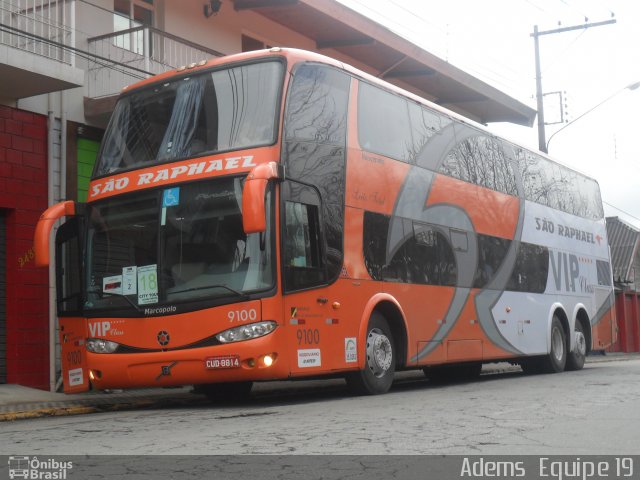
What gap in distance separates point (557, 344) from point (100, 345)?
35.1ft

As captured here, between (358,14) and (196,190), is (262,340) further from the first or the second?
(358,14)

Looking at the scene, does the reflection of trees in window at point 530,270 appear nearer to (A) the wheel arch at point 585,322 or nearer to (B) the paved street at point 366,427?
(A) the wheel arch at point 585,322

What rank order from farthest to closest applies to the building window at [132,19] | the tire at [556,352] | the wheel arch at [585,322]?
the wheel arch at [585,322] → the tire at [556,352] → the building window at [132,19]

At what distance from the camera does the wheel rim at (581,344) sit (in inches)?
755

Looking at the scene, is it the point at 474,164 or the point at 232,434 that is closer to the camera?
the point at 232,434

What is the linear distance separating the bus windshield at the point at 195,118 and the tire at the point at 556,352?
980cm

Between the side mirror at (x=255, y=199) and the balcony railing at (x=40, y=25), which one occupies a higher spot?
the balcony railing at (x=40, y=25)

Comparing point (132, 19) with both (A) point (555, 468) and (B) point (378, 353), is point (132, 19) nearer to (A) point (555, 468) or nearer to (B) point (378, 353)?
(B) point (378, 353)

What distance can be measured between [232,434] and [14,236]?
804 centimetres

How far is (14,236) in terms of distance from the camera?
46.4 feet

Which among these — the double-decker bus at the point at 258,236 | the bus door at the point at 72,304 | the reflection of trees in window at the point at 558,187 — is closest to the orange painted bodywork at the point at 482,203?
the double-decker bus at the point at 258,236

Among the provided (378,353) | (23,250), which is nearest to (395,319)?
(378,353)

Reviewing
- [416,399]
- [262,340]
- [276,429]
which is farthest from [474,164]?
[276,429]

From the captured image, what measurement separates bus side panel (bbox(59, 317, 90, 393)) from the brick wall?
124 inches
